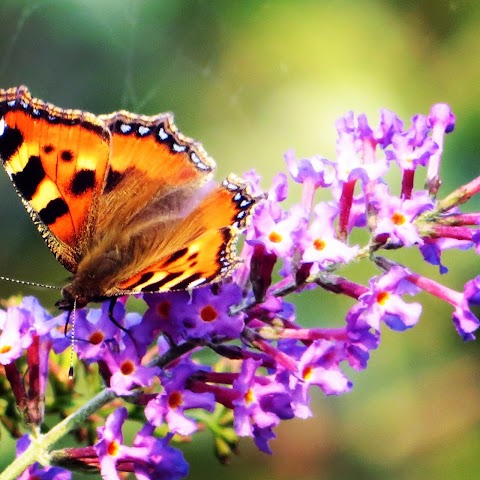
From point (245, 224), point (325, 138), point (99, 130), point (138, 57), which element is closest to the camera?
point (245, 224)

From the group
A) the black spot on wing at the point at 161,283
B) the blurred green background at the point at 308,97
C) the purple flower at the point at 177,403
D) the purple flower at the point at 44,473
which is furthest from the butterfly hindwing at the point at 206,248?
the blurred green background at the point at 308,97

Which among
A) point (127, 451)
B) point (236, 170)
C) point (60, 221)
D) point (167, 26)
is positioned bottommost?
point (127, 451)

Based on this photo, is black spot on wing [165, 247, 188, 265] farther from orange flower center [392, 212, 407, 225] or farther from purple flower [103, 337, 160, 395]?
orange flower center [392, 212, 407, 225]

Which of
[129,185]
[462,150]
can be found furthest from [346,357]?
[462,150]

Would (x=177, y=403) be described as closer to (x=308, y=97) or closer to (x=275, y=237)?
(x=275, y=237)

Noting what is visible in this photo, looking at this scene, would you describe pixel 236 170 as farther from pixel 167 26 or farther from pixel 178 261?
pixel 178 261

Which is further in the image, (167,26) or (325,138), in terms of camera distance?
(167,26)

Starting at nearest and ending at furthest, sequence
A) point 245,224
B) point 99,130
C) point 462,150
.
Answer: point 245,224 → point 99,130 → point 462,150
